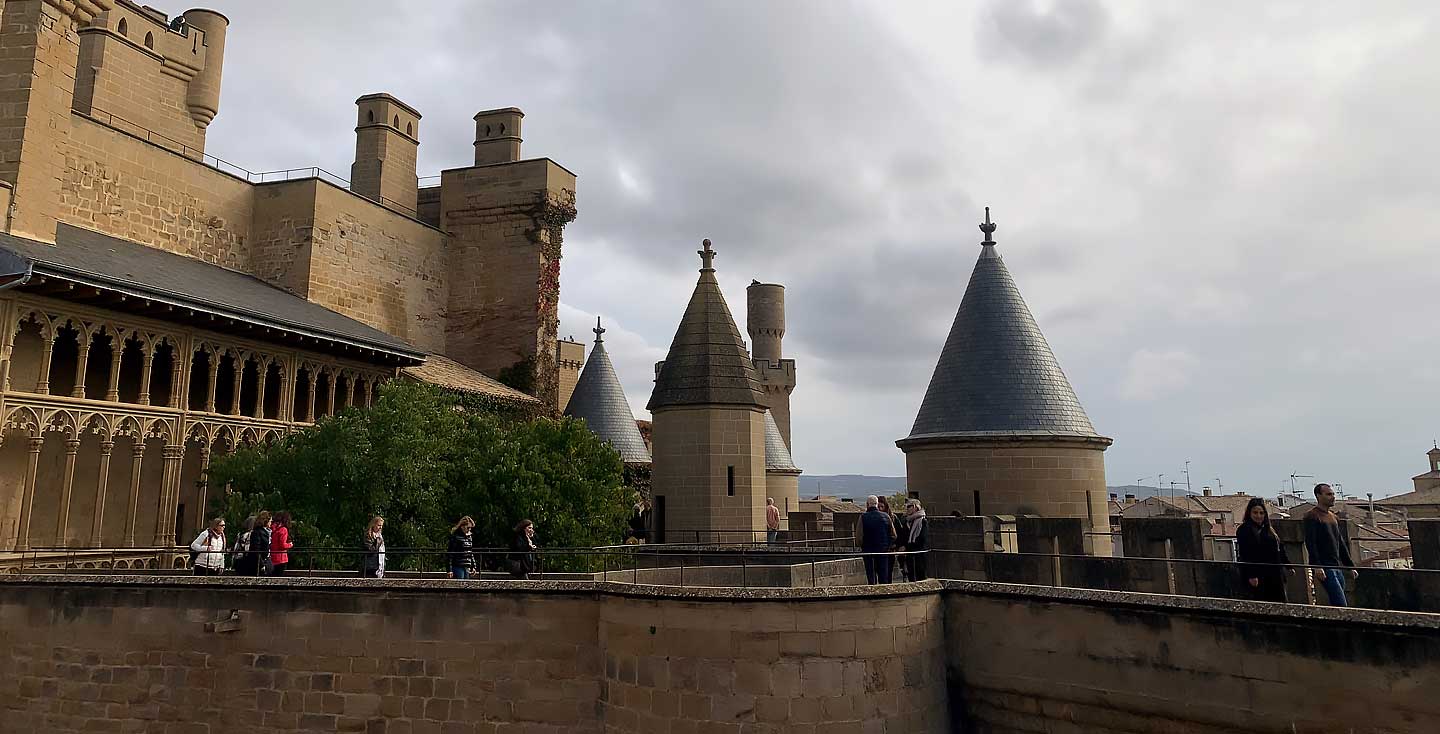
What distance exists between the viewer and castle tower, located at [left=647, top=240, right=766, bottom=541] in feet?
60.7

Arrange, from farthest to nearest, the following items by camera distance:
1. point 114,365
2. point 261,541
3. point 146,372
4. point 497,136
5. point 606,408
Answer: point 497,136 < point 606,408 < point 146,372 < point 114,365 < point 261,541

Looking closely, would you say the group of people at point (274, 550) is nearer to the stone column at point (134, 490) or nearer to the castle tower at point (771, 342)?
the stone column at point (134, 490)

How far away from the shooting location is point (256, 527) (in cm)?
1273

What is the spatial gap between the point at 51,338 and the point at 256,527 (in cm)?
681

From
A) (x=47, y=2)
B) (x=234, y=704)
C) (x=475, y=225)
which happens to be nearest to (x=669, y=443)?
(x=234, y=704)

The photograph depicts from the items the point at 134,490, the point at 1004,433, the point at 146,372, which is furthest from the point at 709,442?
the point at 134,490

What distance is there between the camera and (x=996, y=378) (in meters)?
18.8

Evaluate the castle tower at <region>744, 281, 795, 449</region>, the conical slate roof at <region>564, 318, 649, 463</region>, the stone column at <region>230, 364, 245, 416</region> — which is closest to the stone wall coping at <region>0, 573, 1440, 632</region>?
the stone column at <region>230, 364, 245, 416</region>

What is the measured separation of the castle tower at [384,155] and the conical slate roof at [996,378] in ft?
75.8

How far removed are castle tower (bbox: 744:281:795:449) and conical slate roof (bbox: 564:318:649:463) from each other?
94.7ft

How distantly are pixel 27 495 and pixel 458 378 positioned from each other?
13.1m

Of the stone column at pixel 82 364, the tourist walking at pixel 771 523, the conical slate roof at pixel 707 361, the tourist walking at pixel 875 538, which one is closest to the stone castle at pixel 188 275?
the stone column at pixel 82 364

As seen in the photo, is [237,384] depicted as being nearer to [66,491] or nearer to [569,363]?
[66,491]

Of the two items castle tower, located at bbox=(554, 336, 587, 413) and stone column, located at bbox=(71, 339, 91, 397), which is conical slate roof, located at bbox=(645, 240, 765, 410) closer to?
stone column, located at bbox=(71, 339, 91, 397)
